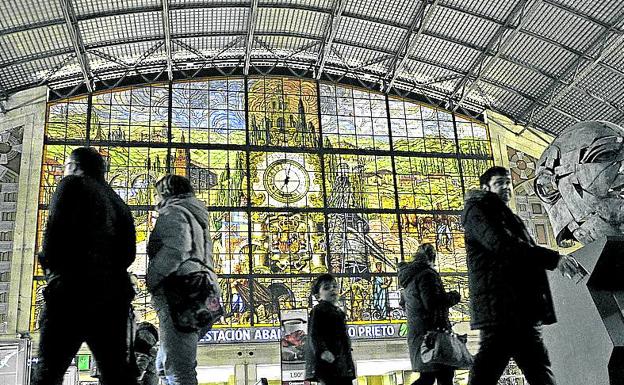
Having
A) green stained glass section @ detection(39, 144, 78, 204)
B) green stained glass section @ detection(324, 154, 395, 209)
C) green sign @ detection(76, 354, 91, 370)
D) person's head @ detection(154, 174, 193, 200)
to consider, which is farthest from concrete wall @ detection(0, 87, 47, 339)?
person's head @ detection(154, 174, 193, 200)

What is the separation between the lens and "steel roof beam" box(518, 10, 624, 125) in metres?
19.3

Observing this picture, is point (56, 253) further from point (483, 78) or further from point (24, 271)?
point (483, 78)

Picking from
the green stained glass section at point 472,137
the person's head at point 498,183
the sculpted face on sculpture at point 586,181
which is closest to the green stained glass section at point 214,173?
the green stained glass section at point 472,137

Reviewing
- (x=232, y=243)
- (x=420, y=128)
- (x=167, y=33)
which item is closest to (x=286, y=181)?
(x=232, y=243)

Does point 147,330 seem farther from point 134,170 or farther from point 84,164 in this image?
point 134,170

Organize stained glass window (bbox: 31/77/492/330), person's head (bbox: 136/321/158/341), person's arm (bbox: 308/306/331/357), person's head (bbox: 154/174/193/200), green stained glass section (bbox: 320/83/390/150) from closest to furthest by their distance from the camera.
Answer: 1. person's head (bbox: 154/174/193/200)
2. person's arm (bbox: 308/306/331/357)
3. person's head (bbox: 136/321/158/341)
4. stained glass window (bbox: 31/77/492/330)
5. green stained glass section (bbox: 320/83/390/150)

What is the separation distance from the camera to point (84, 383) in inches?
687

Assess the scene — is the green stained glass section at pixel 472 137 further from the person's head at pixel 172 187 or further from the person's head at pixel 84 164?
the person's head at pixel 84 164

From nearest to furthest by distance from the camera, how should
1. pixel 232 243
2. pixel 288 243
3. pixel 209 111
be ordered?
pixel 232 243 → pixel 288 243 → pixel 209 111

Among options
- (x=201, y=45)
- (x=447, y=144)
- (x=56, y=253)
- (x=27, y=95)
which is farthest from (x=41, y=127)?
(x=56, y=253)

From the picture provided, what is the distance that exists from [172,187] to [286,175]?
16.6m

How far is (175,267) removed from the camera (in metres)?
4.25

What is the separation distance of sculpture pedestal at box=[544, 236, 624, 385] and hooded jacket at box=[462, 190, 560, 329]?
409 mm

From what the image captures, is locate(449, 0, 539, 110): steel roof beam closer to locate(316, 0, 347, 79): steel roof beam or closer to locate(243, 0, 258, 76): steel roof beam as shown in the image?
locate(316, 0, 347, 79): steel roof beam
